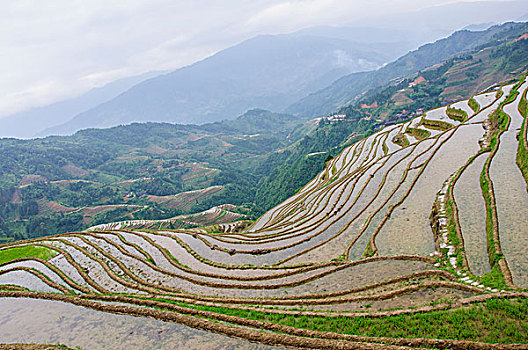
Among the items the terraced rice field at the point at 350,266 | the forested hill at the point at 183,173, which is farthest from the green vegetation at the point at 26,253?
the forested hill at the point at 183,173

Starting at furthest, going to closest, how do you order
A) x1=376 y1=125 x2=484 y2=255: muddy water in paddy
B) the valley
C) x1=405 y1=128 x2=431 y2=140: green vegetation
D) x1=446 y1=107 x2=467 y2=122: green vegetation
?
x1=405 y1=128 x2=431 y2=140: green vegetation < x1=446 y1=107 x2=467 y2=122: green vegetation < x1=376 y1=125 x2=484 y2=255: muddy water in paddy < the valley

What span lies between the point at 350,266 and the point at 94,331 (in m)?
11.8

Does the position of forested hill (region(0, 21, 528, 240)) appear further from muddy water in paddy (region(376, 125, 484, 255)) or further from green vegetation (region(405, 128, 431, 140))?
muddy water in paddy (region(376, 125, 484, 255))

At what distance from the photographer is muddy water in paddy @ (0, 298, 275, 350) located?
9.48 metres

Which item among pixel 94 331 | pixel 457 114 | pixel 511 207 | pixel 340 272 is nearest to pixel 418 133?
pixel 457 114

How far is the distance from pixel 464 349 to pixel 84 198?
140655 mm

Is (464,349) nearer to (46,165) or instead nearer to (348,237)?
(348,237)

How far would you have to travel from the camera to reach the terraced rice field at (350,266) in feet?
29.8

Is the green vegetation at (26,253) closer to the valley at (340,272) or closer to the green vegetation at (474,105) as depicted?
the valley at (340,272)

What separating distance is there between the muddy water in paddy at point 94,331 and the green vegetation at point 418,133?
4365 cm

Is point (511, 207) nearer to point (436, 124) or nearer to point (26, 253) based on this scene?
point (26, 253)

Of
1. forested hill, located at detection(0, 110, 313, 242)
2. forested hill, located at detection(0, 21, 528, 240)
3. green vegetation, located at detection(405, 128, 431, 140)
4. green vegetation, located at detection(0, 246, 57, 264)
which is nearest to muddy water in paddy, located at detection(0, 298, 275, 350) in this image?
green vegetation, located at detection(0, 246, 57, 264)

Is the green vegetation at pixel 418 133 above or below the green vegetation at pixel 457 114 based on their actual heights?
below

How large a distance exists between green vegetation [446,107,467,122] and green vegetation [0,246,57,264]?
2035 inches
